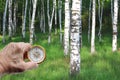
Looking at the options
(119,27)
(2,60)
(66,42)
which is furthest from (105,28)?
(2,60)

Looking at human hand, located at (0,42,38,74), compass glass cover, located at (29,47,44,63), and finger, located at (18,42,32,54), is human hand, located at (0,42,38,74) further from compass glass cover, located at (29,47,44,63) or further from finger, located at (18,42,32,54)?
compass glass cover, located at (29,47,44,63)

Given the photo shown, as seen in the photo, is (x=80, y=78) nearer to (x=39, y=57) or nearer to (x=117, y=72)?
(x=117, y=72)

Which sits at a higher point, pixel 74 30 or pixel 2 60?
pixel 74 30

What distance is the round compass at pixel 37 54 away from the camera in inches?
583

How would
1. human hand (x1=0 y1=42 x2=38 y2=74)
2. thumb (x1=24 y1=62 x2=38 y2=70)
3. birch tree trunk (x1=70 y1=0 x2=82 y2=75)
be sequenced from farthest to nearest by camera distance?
thumb (x1=24 y1=62 x2=38 y2=70), human hand (x1=0 y1=42 x2=38 y2=74), birch tree trunk (x1=70 y1=0 x2=82 y2=75)

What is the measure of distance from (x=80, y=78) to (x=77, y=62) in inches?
51.6

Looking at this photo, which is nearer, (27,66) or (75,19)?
(75,19)

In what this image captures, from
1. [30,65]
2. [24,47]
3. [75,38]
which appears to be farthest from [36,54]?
[75,38]

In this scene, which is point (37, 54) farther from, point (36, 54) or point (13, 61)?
point (13, 61)

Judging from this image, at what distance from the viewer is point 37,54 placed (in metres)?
14.9

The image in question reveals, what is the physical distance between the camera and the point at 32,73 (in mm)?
11719

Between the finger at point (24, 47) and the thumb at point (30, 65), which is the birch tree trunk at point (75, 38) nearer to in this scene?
the thumb at point (30, 65)

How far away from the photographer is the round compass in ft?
48.6

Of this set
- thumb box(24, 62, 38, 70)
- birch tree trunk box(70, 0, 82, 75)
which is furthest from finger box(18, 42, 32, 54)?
birch tree trunk box(70, 0, 82, 75)
